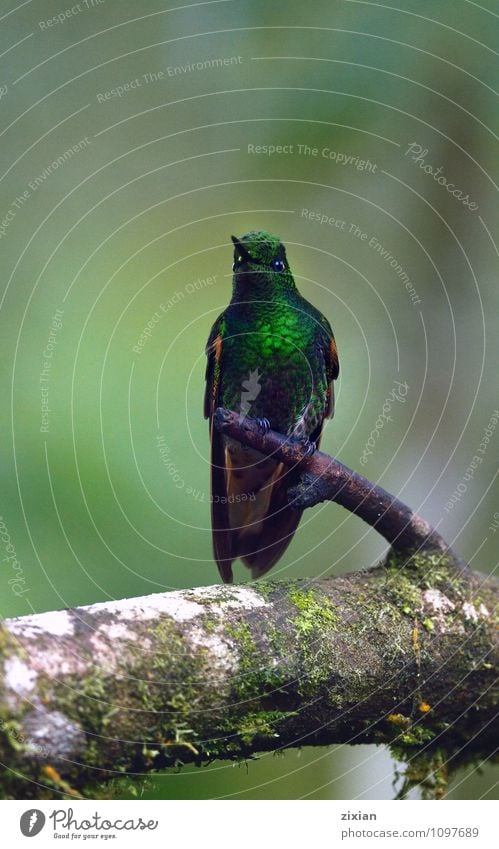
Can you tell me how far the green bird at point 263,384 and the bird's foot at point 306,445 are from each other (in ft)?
0.04

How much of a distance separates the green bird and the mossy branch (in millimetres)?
352

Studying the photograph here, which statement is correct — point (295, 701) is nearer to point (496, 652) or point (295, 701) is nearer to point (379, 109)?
point (496, 652)

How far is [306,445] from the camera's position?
9.13 feet

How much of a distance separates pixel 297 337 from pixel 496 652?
4.13ft

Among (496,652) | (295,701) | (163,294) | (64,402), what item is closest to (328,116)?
(163,294)

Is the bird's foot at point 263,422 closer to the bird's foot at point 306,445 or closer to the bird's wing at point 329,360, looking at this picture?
the bird's foot at point 306,445

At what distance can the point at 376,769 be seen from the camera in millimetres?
2479

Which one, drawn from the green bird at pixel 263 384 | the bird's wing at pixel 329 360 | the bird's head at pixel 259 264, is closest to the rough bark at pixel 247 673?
the green bird at pixel 263 384

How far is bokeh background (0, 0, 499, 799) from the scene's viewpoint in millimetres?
3416
